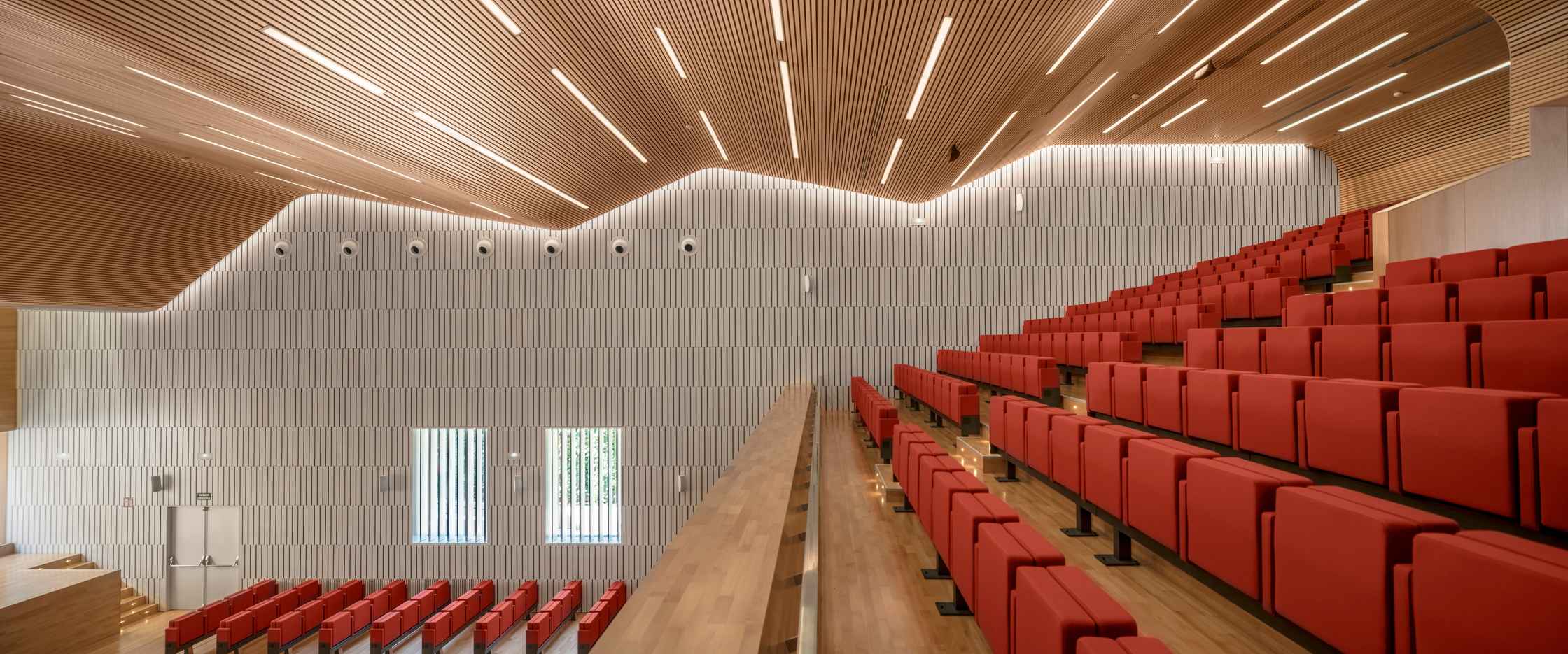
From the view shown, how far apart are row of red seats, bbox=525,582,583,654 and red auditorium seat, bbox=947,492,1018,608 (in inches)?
181

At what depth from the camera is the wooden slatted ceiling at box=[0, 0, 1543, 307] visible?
292cm

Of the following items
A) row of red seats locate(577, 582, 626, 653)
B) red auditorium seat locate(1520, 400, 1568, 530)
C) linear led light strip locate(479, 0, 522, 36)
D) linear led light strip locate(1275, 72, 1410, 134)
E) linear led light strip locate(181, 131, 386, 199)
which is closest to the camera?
red auditorium seat locate(1520, 400, 1568, 530)

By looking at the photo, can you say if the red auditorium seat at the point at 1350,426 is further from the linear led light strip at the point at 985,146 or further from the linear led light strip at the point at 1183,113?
the linear led light strip at the point at 1183,113

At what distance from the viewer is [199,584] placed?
658 centimetres

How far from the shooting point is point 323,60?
10.3ft

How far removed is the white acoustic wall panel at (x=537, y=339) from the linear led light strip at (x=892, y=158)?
760 mm

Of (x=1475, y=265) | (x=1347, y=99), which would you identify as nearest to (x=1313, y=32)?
(x=1347, y=99)

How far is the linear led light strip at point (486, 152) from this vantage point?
3.89 metres

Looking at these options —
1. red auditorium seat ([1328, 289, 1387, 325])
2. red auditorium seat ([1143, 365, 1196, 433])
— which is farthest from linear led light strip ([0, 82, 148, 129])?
red auditorium seat ([1328, 289, 1387, 325])

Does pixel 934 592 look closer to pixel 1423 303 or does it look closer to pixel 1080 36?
pixel 1423 303

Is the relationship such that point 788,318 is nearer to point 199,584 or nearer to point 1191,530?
point 1191,530

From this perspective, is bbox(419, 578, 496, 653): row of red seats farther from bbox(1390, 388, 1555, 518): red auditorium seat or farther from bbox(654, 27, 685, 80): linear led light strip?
bbox(1390, 388, 1555, 518): red auditorium seat

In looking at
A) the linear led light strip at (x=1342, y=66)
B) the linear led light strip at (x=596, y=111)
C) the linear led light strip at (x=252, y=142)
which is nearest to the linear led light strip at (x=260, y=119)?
the linear led light strip at (x=252, y=142)

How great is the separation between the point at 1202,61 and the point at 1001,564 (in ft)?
13.4
